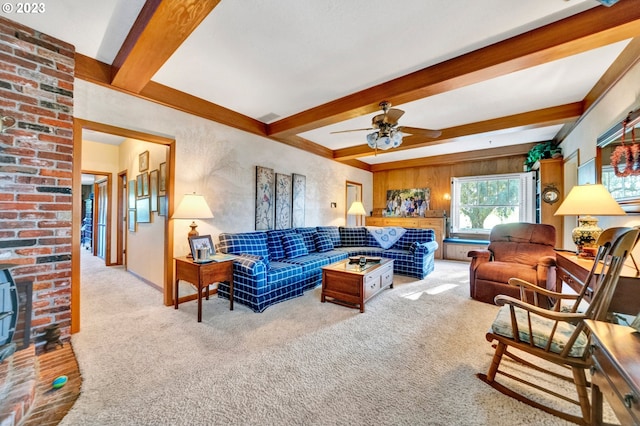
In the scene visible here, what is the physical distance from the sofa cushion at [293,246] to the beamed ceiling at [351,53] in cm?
181

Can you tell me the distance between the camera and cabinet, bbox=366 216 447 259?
625 cm

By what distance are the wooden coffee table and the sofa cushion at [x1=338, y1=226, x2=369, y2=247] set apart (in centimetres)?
202

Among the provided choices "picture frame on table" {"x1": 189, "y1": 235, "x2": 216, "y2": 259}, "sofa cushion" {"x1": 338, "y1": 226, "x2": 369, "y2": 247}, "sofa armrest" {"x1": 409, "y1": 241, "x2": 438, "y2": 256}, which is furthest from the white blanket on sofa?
"picture frame on table" {"x1": 189, "y1": 235, "x2": 216, "y2": 259}

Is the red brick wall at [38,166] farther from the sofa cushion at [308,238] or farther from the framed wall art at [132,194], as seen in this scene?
the sofa cushion at [308,238]

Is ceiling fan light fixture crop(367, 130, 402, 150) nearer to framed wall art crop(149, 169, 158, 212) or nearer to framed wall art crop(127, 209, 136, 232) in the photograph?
framed wall art crop(149, 169, 158, 212)

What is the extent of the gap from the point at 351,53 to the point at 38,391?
3.46 meters

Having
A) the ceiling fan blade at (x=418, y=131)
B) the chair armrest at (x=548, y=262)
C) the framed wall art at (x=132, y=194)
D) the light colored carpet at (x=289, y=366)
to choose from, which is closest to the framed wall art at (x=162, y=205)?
the light colored carpet at (x=289, y=366)

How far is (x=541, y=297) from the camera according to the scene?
8.98 ft

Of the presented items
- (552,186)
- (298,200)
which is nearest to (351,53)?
(298,200)

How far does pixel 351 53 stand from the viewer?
2.34m

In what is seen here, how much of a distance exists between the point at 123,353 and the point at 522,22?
4171 mm

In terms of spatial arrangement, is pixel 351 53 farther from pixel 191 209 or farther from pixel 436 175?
pixel 436 175

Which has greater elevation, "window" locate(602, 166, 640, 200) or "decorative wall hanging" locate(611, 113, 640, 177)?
"decorative wall hanging" locate(611, 113, 640, 177)

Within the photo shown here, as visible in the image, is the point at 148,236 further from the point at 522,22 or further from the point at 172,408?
the point at 522,22
